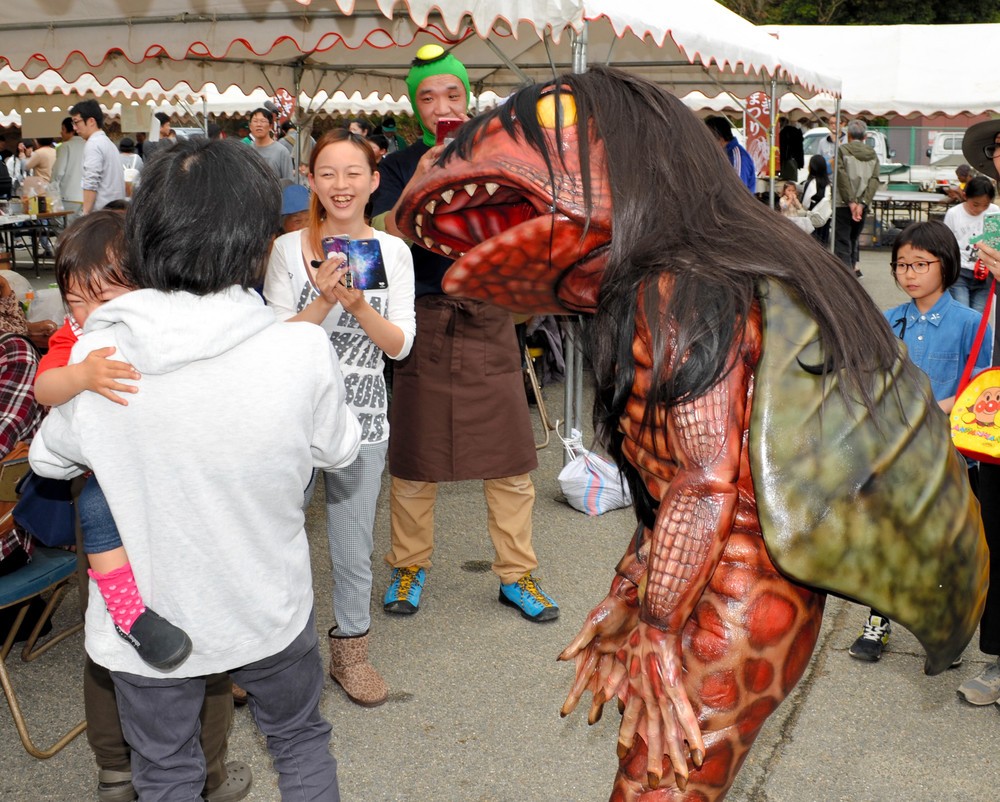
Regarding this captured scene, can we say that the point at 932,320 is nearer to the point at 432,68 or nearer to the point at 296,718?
the point at 432,68

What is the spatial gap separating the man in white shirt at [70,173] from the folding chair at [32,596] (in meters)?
9.82

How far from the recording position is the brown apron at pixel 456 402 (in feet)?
12.7

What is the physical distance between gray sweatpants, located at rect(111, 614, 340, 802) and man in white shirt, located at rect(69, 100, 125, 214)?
9734 millimetres

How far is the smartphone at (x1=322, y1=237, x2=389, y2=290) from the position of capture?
2.76m

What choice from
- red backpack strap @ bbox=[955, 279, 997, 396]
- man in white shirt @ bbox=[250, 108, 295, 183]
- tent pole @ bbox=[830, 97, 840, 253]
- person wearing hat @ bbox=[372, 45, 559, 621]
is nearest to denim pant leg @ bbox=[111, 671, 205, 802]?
person wearing hat @ bbox=[372, 45, 559, 621]

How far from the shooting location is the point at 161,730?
1.96 m

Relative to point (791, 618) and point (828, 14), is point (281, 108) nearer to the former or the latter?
point (791, 618)

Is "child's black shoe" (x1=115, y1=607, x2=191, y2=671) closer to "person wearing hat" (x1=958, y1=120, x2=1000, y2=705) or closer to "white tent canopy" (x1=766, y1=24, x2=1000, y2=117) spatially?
"person wearing hat" (x1=958, y1=120, x2=1000, y2=705)

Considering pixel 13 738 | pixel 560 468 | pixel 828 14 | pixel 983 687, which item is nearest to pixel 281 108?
pixel 560 468

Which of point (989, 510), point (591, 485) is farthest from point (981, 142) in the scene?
point (591, 485)

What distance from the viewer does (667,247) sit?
1.51 meters

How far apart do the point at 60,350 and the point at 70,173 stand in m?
11.1

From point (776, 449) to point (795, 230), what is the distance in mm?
398

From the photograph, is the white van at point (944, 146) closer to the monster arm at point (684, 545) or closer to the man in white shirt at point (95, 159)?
the man in white shirt at point (95, 159)
